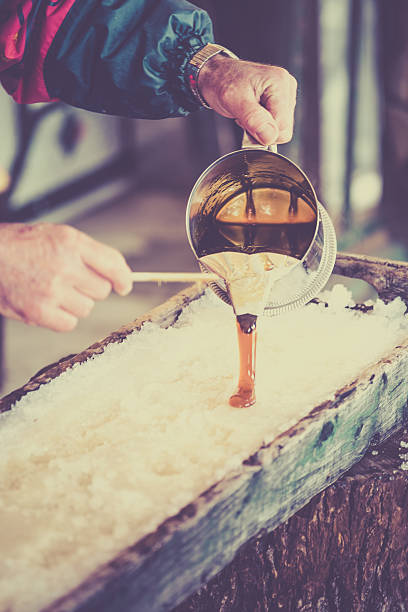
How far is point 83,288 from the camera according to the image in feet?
4.64

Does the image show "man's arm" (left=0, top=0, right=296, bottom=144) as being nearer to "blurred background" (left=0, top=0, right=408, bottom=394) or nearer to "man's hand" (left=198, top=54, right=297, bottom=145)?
"man's hand" (left=198, top=54, right=297, bottom=145)

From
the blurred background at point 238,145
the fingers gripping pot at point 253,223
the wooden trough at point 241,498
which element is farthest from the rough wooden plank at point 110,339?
the blurred background at point 238,145

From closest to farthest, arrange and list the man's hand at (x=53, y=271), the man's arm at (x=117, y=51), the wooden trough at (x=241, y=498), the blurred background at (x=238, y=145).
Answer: the wooden trough at (x=241, y=498)
the man's hand at (x=53, y=271)
the man's arm at (x=117, y=51)
the blurred background at (x=238, y=145)

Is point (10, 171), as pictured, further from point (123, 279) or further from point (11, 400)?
point (123, 279)


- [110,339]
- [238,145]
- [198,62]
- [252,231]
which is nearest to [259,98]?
[198,62]

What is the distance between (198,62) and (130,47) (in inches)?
7.8

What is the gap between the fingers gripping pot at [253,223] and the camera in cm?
178

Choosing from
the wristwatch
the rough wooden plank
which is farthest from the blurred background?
the wristwatch

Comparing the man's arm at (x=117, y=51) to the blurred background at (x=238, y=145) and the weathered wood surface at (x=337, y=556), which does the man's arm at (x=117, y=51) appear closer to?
the weathered wood surface at (x=337, y=556)

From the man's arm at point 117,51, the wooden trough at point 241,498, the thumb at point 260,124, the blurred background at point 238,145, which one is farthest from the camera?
the blurred background at point 238,145

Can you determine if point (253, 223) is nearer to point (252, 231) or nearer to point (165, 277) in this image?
point (252, 231)

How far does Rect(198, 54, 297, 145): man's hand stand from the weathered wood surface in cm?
87

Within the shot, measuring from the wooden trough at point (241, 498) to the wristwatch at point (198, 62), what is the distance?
62cm

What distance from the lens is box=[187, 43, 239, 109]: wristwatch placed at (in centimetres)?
198
